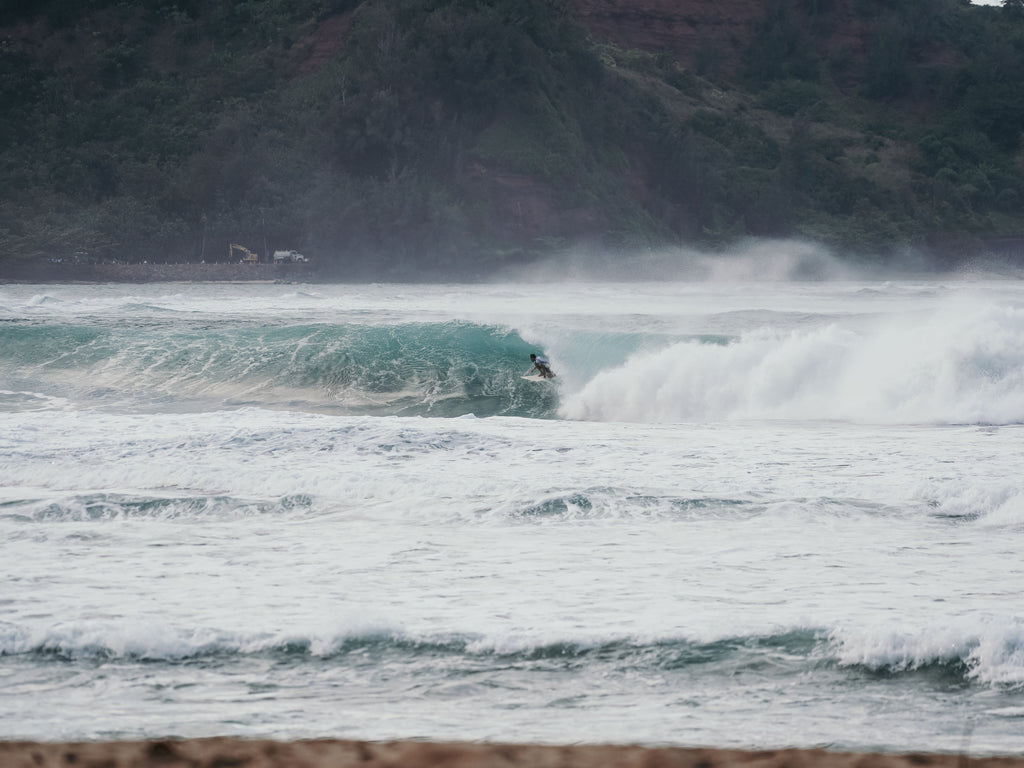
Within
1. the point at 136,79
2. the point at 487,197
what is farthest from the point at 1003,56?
the point at 136,79

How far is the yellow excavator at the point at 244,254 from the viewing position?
64125 millimetres

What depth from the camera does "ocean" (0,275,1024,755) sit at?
14.6 feet

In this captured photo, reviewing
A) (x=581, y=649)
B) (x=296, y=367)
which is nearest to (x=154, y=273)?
(x=296, y=367)

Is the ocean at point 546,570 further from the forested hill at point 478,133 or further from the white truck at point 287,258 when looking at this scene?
the forested hill at point 478,133

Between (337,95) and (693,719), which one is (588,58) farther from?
(693,719)

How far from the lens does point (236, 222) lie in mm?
67125

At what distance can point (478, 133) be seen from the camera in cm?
7100

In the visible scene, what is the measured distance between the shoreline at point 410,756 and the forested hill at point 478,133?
59.1 metres

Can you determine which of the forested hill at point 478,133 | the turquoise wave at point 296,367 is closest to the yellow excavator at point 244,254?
the forested hill at point 478,133

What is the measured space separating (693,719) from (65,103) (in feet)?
278

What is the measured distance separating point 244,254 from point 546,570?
6268cm

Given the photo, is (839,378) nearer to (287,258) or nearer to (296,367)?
(296,367)

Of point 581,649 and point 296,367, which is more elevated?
point 296,367

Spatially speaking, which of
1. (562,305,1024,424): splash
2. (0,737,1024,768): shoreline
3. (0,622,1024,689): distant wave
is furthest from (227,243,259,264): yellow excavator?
(0,737,1024,768): shoreline
